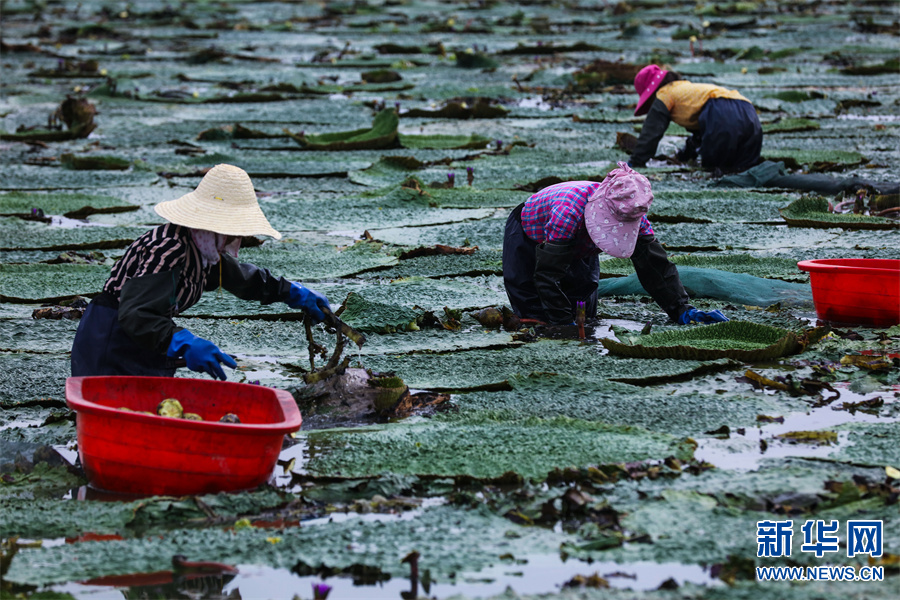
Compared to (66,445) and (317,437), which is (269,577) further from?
(66,445)

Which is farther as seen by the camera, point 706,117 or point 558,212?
point 706,117

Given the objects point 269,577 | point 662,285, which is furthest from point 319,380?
point 662,285

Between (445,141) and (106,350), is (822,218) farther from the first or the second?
(106,350)

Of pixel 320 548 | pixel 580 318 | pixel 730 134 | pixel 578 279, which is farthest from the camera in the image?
pixel 730 134

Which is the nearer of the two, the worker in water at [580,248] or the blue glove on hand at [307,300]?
the blue glove on hand at [307,300]

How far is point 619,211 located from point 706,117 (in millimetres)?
3680

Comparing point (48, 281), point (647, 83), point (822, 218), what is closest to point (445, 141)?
point (647, 83)

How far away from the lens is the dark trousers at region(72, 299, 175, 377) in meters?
3.25

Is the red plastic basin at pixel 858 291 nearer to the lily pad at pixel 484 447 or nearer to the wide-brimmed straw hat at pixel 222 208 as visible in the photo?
the lily pad at pixel 484 447

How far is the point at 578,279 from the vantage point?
4418 mm

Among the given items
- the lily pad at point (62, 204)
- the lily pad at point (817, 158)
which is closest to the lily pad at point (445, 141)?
the lily pad at point (817, 158)

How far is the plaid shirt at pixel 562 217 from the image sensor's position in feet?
13.5

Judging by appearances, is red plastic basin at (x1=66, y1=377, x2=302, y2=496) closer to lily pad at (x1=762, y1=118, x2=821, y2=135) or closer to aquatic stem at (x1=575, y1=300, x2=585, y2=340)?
aquatic stem at (x1=575, y1=300, x2=585, y2=340)

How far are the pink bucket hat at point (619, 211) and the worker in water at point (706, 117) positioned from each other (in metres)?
3.49
